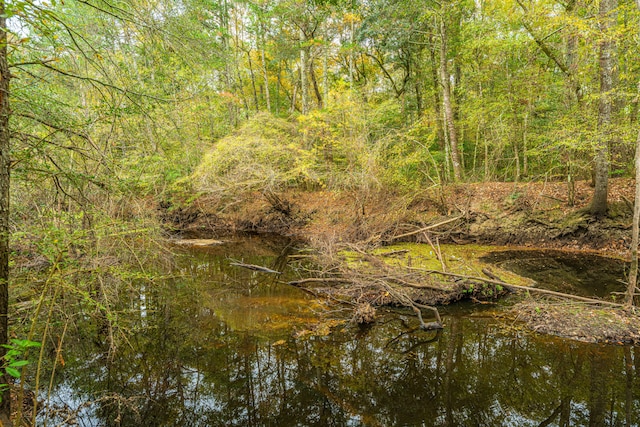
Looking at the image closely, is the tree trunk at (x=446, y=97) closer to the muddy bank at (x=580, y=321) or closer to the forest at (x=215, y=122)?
the forest at (x=215, y=122)

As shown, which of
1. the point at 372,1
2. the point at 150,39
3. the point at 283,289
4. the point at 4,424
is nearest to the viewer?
the point at 4,424

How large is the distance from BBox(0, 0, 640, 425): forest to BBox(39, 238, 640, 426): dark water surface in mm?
902

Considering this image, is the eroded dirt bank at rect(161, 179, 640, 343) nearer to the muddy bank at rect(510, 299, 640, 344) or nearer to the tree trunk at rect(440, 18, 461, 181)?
the muddy bank at rect(510, 299, 640, 344)

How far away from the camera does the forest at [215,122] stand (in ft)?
10.7

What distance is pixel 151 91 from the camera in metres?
4.54

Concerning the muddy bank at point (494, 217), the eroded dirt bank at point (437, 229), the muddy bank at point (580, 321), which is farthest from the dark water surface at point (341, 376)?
the muddy bank at point (494, 217)

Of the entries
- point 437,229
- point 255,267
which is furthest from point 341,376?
point 437,229

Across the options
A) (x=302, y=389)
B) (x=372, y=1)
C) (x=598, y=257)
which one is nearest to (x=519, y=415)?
(x=302, y=389)

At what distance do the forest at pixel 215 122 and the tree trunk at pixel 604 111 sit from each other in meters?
0.05

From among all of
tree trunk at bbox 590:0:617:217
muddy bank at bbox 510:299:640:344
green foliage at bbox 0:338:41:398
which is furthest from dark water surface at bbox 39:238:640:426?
tree trunk at bbox 590:0:617:217

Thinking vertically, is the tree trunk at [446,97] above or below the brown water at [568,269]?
above

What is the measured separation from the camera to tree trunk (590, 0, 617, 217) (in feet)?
30.2

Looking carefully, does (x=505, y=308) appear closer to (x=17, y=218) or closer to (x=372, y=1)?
(x=17, y=218)

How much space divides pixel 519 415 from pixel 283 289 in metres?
6.17
